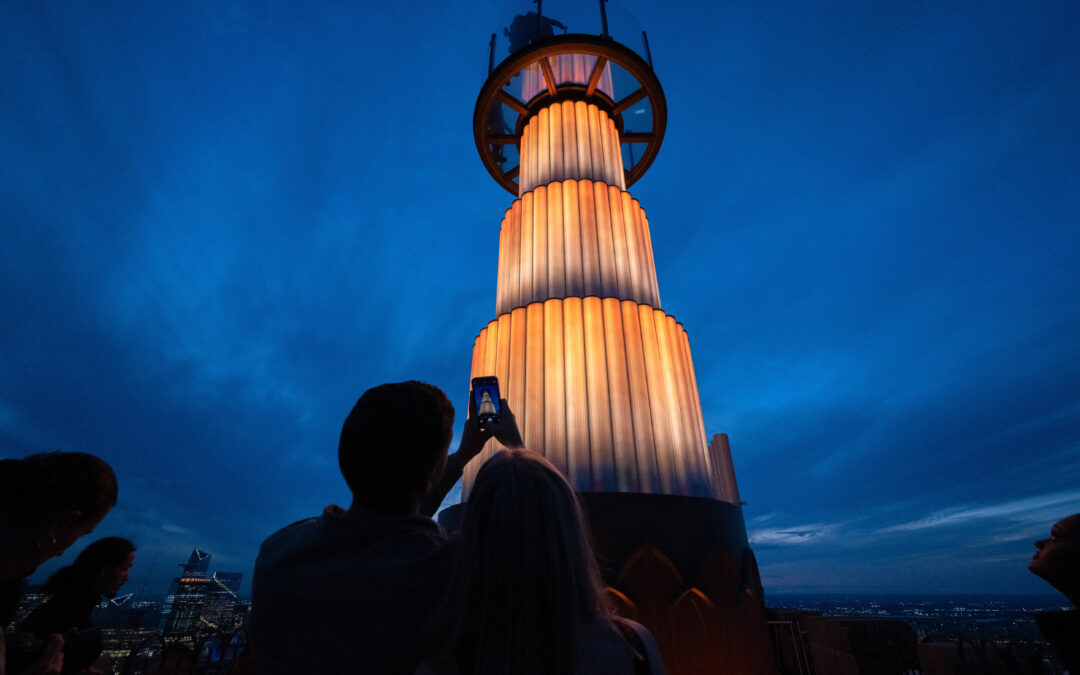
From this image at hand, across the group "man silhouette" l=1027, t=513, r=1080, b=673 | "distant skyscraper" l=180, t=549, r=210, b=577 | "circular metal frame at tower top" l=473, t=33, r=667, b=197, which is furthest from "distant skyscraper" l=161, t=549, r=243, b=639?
"man silhouette" l=1027, t=513, r=1080, b=673

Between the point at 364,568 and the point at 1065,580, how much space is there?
360 cm

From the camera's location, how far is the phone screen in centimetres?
325

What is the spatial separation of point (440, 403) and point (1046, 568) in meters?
3.42

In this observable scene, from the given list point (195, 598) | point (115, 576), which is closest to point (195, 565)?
point (195, 598)

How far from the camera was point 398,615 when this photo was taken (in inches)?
61.7

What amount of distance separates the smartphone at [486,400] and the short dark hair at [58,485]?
83.3 inches

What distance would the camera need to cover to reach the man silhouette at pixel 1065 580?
8.13 feet

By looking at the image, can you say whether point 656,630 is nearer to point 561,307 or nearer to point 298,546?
point 561,307

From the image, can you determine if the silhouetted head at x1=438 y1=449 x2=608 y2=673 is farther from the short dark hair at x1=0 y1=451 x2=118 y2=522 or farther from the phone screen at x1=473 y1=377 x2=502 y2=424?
the short dark hair at x1=0 y1=451 x2=118 y2=522

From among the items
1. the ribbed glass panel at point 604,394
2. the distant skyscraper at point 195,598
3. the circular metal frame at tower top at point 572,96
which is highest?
the circular metal frame at tower top at point 572,96

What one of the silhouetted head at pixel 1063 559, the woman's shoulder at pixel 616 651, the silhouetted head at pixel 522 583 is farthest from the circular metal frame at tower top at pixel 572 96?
the woman's shoulder at pixel 616 651

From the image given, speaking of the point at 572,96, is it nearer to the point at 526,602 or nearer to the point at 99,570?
the point at 99,570

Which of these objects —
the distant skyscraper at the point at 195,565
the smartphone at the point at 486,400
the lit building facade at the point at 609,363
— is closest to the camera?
the smartphone at the point at 486,400

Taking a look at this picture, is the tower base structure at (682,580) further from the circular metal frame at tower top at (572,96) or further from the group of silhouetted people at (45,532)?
the circular metal frame at tower top at (572,96)
